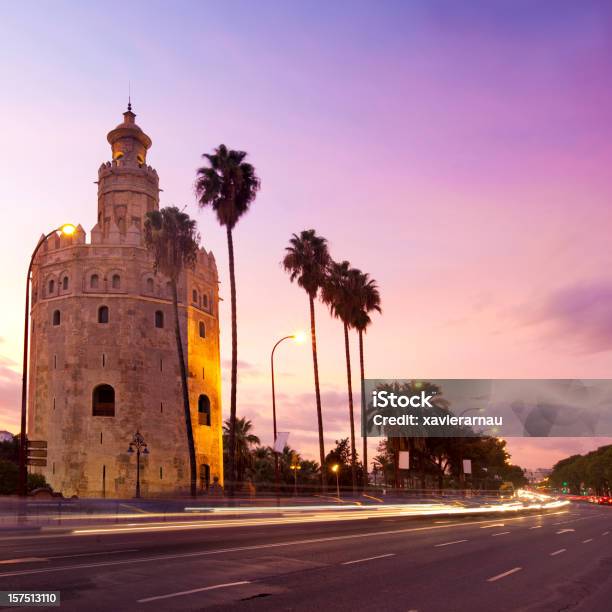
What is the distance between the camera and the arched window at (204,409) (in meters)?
60.4

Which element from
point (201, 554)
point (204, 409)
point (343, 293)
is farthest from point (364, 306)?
point (201, 554)

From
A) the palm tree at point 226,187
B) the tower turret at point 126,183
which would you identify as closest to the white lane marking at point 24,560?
the palm tree at point 226,187

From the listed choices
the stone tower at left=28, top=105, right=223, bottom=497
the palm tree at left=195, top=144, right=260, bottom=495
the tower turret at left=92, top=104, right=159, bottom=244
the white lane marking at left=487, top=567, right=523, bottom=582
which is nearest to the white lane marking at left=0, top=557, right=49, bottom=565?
the white lane marking at left=487, top=567, right=523, bottom=582

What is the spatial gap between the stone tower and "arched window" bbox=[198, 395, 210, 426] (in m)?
0.08

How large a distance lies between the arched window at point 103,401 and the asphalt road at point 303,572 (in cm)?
3601

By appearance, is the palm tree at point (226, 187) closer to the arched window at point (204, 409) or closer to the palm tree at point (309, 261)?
the palm tree at point (309, 261)

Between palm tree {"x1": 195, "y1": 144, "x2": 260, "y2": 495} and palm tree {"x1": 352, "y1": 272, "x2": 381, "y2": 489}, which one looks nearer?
palm tree {"x1": 195, "y1": 144, "x2": 260, "y2": 495}

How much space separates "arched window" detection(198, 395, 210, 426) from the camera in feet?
198

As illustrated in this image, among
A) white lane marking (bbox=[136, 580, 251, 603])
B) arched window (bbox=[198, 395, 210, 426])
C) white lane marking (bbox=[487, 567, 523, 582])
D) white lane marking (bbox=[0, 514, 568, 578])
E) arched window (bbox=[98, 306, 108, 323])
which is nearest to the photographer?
white lane marking (bbox=[136, 580, 251, 603])

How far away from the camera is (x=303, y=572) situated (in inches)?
478

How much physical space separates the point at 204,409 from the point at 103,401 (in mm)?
9034

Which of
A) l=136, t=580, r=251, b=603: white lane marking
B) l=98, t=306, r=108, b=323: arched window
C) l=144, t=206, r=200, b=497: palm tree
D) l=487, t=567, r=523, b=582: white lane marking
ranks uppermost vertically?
l=144, t=206, r=200, b=497: palm tree

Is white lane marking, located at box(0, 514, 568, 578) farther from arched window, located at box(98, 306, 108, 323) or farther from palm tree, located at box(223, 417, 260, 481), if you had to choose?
palm tree, located at box(223, 417, 260, 481)

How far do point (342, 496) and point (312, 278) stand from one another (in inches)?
632
